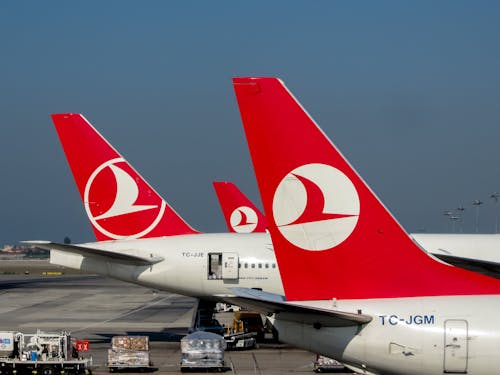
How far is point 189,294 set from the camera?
44031mm

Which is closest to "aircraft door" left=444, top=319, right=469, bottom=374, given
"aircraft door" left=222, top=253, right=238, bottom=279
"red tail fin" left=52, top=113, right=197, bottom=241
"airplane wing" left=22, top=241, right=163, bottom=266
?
"airplane wing" left=22, top=241, right=163, bottom=266

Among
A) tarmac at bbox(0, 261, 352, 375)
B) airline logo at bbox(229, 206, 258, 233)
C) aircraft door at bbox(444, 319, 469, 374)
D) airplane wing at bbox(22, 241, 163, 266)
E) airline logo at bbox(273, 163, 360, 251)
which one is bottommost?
tarmac at bbox(0, 261, 352, 375)

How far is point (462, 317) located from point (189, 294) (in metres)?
26.1

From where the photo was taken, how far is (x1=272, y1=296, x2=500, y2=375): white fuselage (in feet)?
61.5

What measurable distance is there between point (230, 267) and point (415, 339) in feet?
82.5

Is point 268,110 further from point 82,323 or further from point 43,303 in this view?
point 43,303

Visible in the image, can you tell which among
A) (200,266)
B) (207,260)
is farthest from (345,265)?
(200,266)

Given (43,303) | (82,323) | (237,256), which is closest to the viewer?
(237,256)

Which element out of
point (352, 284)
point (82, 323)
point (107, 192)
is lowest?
point (82, 323)

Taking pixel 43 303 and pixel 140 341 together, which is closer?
pixel 140 341

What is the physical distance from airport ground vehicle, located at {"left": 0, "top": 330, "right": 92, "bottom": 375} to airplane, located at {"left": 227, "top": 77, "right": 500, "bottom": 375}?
16.5 metres

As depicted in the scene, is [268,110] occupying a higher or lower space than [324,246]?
higher

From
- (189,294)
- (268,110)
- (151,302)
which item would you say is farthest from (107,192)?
(151,302)

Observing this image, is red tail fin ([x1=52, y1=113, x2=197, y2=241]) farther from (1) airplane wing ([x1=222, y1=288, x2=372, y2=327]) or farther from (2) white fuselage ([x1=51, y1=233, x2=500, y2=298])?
(1) airplane wing ([x1=222, y1=288, x2=372, y2=327])
